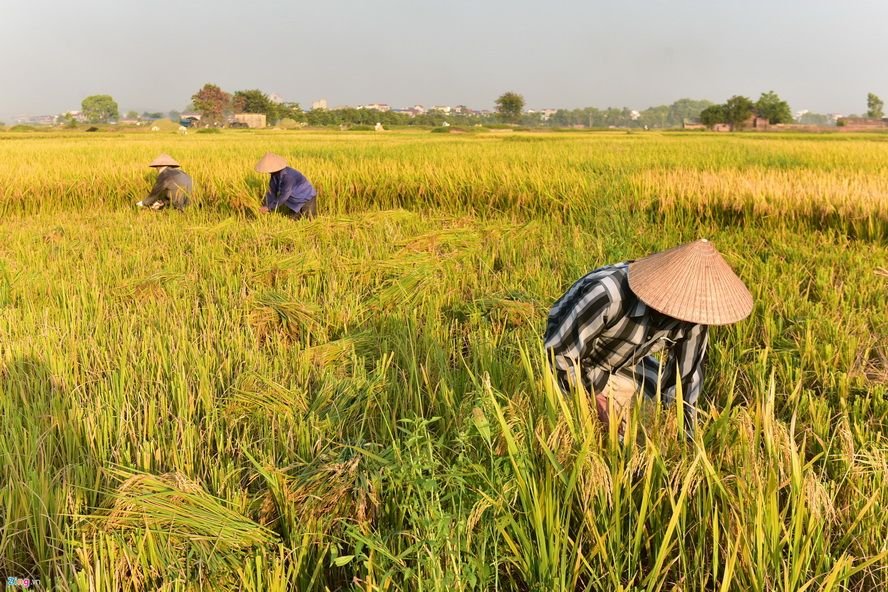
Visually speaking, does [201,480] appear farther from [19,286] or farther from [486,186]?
[486,186]

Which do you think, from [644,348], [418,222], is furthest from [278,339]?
[418,222]

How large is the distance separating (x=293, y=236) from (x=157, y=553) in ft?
11.7

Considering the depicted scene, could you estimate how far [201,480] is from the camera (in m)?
1.52

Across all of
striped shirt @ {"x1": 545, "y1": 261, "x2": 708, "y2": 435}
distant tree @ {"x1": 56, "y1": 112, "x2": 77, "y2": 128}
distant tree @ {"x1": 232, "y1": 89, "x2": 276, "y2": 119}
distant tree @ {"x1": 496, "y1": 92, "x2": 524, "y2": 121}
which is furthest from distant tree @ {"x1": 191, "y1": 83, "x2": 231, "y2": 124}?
striped shirt @ {"x1": 545, "y1": 261, "x2": 708, "y2": 435}

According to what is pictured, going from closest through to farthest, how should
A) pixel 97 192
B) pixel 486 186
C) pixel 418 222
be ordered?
pixel 418 222, pixel 486 186, pixel 97 192

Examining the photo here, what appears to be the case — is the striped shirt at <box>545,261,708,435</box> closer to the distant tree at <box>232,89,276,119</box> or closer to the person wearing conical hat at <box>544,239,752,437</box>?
the person wearing conical hat at <box>544,239,752,437</box>

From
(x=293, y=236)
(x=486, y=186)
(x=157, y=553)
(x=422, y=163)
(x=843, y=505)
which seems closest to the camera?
(x=157, y=553)

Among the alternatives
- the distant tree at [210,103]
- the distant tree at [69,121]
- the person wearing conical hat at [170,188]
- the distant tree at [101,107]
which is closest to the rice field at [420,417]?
the person wearing conical hat at [170,188]

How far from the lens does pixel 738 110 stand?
62188mm

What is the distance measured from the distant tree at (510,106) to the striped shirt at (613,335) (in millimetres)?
82480

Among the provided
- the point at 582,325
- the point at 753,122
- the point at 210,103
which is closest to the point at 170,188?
the point at 582,325

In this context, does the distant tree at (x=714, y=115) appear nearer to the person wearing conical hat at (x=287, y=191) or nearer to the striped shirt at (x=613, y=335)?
the person wearing conical hat at (x=287, y=191)

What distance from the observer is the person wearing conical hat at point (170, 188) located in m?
6.05

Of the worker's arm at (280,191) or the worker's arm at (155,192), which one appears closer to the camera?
the worker's arm at (280,191)
